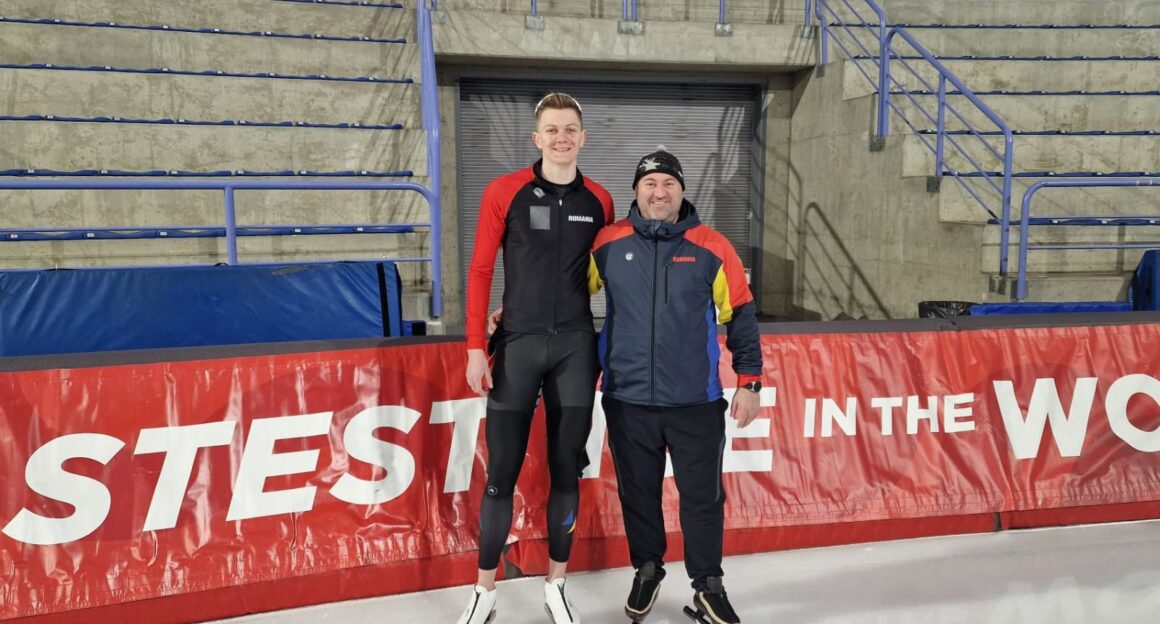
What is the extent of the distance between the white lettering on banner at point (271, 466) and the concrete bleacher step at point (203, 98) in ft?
20.7

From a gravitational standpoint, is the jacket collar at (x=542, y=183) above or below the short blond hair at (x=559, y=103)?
below

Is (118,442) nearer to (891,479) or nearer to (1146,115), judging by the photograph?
(891,479)

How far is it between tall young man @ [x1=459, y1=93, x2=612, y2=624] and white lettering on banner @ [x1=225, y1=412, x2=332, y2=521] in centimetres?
85

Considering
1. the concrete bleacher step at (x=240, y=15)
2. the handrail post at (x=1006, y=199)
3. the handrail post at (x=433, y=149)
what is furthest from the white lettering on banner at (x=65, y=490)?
the concrete bleacher step at (x=240, y=15)

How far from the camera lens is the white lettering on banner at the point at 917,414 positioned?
3986 mm

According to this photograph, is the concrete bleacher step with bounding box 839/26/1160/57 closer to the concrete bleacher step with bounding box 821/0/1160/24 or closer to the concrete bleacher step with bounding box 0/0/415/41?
the concrete bleacher step with bounding box 821/0/1160/24

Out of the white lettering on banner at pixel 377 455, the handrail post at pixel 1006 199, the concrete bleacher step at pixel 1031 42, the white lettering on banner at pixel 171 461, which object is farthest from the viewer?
the concrete bleacher step at pixel 1031 42

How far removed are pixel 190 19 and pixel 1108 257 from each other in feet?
35.0

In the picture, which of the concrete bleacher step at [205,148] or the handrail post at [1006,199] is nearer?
the handrail post at [1006,199]

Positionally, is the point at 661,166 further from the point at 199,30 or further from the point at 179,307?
the point at 199,30

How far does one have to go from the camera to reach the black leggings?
2.94 m

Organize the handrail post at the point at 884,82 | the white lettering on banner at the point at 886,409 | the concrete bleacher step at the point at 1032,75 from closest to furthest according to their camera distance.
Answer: the white lettering on banner at the point at 886,409, the handrail post at the point at 884,82, the concrete bleacher step at the point at 1032,75

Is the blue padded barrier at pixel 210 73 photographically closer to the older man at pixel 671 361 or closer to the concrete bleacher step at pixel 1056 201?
the concrete bleacher step at pixel 1056 201

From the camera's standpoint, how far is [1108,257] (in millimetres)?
8195
